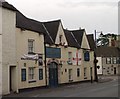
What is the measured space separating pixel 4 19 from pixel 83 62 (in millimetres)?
21114

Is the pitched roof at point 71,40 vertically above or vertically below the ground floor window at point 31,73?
above

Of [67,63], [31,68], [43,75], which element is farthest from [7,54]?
[67,63]

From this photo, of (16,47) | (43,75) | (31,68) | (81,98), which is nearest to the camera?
(81,98)

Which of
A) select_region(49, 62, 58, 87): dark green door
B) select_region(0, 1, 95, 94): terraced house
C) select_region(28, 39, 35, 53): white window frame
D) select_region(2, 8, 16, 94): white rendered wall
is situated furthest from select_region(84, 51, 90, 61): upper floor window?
select_region(2, 8, 16, 94): white rendered wall

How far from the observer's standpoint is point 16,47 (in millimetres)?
28328

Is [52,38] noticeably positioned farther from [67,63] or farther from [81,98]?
[81,98]

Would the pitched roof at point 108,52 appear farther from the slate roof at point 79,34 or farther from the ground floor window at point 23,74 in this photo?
the ground floor window at point 23,74

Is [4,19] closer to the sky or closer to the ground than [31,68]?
closer to the sky

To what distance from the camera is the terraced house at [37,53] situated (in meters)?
26.6

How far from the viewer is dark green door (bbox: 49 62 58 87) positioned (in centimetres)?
3529

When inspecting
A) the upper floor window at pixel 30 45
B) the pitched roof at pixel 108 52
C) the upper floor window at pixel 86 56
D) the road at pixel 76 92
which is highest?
the pitched roof at pixel 108 52

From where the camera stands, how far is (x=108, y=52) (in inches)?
3445

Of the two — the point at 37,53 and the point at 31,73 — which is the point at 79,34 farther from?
the point at 31,73

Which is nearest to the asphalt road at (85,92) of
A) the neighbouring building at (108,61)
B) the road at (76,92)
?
the road at (76,92)
